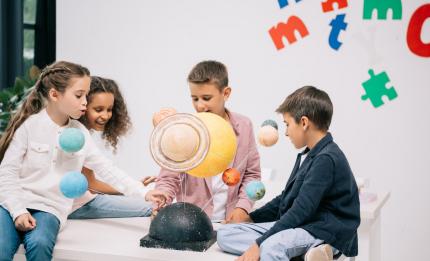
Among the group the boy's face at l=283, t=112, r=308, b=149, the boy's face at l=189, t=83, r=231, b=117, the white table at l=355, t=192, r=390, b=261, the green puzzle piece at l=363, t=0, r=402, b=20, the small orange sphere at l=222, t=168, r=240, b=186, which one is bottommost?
the white table at l=355, t=192, r=390, b=261

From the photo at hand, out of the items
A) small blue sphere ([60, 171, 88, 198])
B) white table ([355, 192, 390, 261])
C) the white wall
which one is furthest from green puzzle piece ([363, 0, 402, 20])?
small blue sphere ([60, 171, 88, 198])

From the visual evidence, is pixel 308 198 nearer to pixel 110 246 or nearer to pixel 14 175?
pixel 110 246

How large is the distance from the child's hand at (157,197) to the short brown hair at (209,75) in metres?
0.40

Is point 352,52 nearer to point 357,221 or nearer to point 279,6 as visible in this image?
point 279,6

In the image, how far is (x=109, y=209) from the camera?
7.26 ft

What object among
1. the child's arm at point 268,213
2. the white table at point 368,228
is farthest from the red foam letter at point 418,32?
the child's arm at point 268,213

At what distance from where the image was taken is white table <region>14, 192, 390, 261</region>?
5.66ft

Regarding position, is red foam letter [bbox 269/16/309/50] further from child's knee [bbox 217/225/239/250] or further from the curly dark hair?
child's knee [bbox 217/225/239/250]

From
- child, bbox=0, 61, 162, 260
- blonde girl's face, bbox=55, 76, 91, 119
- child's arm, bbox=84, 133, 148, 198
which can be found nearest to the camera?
child, bbox=0, 61, 162, 260

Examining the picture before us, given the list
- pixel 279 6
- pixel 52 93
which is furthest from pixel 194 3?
pixel 52 93

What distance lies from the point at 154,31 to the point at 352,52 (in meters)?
1.19

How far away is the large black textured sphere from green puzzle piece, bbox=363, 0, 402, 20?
195 centimetres

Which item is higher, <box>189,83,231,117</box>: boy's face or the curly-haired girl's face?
<box>189,83,231,117</box>: boy's face

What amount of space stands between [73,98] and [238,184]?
2.11ft
